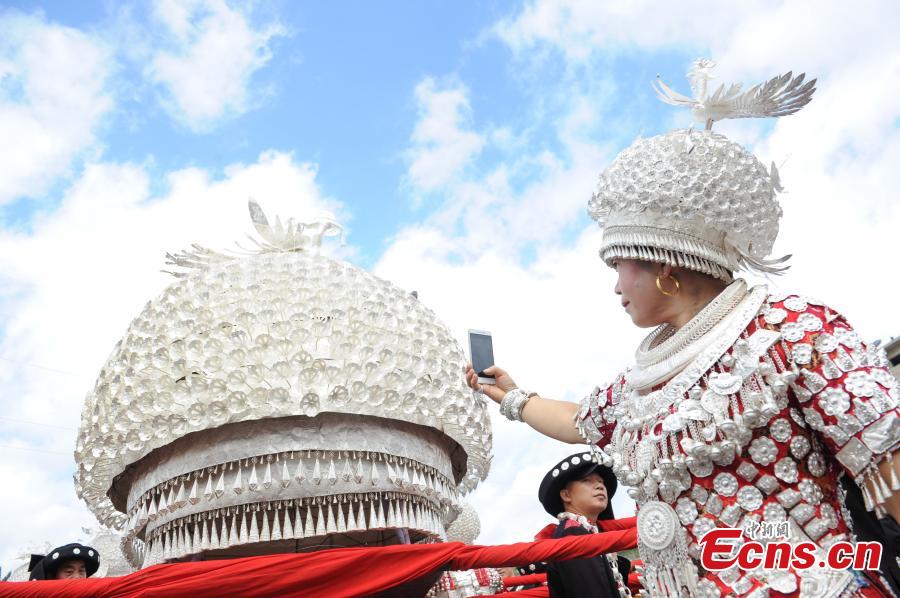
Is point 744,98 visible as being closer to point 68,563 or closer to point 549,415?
point 549,415

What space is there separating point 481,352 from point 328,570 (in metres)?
0.96

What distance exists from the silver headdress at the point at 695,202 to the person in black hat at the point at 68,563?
13.9 feet

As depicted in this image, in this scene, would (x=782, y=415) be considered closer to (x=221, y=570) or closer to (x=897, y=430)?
(x=897, y=430)

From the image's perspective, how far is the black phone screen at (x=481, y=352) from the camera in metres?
2.87

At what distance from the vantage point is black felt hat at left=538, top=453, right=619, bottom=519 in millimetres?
4871

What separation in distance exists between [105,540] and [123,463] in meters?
4.03

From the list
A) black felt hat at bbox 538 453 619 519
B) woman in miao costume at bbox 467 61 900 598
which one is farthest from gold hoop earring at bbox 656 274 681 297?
black felt hat at bbox 538 453 619 519

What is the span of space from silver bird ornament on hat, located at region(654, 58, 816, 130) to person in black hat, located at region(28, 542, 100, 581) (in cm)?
460

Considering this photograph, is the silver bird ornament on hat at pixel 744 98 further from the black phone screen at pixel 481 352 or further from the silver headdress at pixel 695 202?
the black phone screen at pixel 481 352

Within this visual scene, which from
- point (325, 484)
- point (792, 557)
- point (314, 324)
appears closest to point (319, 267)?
point (314, 324)

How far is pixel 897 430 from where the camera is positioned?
1812 mm

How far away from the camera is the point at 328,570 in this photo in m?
2.79

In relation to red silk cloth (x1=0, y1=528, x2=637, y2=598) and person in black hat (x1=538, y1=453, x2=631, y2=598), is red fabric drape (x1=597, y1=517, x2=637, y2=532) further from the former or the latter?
red silk cloth (x1=0, y1=528, x2=637, y2=598)

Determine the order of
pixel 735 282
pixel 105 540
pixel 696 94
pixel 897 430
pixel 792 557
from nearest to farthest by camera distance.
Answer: pixel 897 430
pixel 792 557
pixel 735 282
pixel 696 94
pixel 105 540
